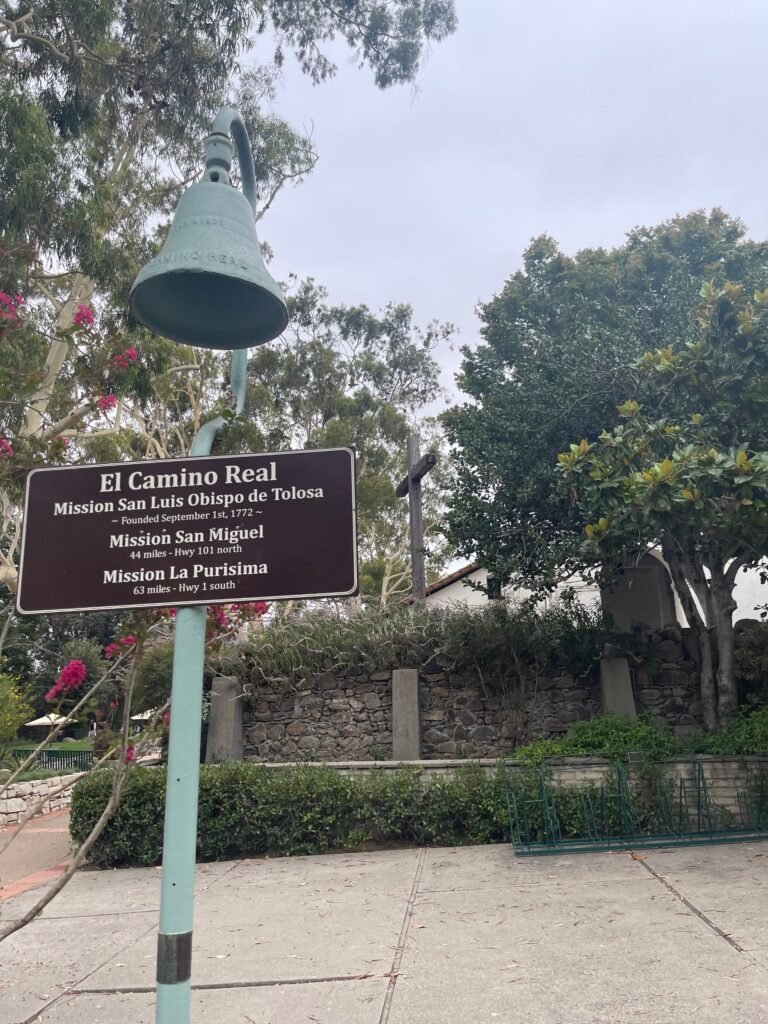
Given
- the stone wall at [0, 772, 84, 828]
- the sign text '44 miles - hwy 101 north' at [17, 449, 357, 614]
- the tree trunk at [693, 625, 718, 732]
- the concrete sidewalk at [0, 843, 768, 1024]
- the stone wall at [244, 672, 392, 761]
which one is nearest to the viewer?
the sign text '44 miles - hwy 101 north' at [17, 449, 357, 614]

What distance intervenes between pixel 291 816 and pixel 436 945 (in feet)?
12.1

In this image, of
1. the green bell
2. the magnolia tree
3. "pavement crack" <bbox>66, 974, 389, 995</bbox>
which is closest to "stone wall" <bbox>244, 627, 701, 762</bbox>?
the magnolia tree

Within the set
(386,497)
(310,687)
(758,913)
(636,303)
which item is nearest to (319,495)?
(758,913)

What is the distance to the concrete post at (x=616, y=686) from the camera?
35.2ft

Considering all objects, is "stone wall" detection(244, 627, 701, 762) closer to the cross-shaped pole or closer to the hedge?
the cross-shaped pole

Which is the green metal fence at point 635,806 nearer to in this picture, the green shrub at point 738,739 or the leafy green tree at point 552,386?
the green shrub at point 738,739

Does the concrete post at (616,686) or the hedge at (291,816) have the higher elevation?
the concrete post at (616,686)

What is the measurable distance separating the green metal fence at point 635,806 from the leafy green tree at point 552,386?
2.90 meters

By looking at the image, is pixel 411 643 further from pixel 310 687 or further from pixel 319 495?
pixel 319 495

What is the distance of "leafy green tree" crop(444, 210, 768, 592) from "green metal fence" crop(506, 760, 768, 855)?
2.90m

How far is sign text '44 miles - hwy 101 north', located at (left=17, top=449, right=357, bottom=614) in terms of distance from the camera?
9.00 feet

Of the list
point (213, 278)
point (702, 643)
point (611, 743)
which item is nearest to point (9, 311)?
point (213, 278)

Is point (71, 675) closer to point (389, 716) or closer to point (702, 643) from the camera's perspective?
point (389, 716)

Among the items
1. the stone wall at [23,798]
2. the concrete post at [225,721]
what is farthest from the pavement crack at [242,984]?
the stone wall at [23,798]
